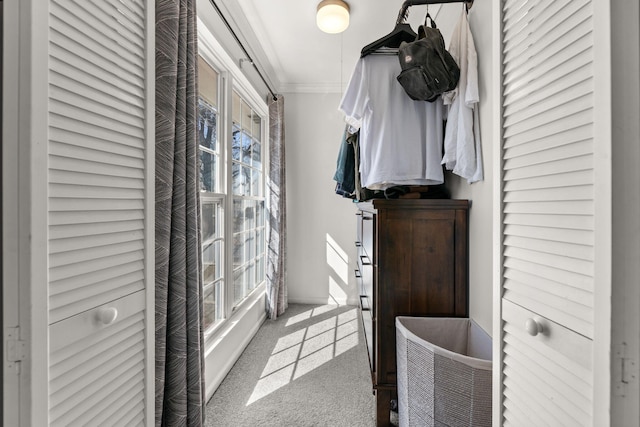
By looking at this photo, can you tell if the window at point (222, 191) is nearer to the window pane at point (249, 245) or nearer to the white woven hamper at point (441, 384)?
the window pane at point (249, 245)

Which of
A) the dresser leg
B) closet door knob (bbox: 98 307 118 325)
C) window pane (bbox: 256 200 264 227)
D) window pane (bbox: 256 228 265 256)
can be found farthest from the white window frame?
closet door knob (bbox: 98 307 118 325)

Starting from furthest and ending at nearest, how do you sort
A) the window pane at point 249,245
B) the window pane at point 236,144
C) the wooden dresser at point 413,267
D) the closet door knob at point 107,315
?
the window pane at point 249,245 < the window pane at point 236,144 < the wooden dresser at point 413,267 < the closet door knob at point 107,315

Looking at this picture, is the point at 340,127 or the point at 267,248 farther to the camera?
the point at 340,127

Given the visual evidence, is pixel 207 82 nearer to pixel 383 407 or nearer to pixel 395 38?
pixel 395 38

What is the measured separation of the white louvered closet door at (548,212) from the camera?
0.59m

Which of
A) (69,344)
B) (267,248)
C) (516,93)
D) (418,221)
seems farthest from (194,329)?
(267,248)

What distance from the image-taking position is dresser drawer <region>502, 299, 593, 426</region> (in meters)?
0.60

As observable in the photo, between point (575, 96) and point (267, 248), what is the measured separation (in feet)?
9.36

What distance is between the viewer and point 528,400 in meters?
0.74

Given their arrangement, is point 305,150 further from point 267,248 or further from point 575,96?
point 575,96

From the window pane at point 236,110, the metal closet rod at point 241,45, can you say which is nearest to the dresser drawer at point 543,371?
the metal closet rod at point 241,45

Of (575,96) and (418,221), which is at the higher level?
(575,96)

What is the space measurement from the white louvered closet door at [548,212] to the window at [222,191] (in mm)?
1643

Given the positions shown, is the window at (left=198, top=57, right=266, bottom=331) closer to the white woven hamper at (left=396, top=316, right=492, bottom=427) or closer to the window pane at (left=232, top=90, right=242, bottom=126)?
the window pane at (left=232, top=90, right=242, bottom=126)
